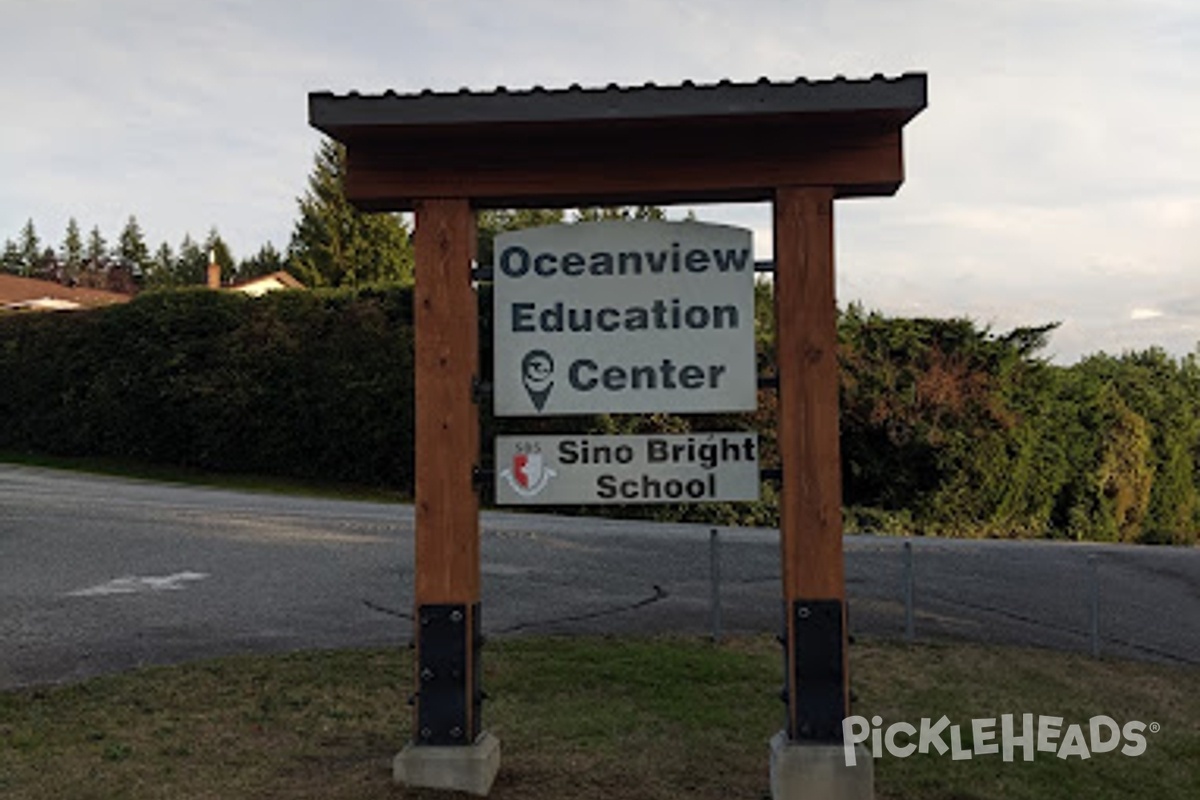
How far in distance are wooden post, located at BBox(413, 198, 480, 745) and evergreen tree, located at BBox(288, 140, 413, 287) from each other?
40009 millimetres

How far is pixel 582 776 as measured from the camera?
16.6 feet

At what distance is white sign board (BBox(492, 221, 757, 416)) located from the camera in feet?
15.8

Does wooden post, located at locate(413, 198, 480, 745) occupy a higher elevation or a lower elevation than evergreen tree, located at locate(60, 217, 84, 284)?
lower

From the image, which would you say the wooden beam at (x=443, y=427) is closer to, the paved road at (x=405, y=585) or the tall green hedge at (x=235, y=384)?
the paved road at (x=405, y=585)

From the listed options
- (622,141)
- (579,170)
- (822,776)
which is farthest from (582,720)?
(622,141)

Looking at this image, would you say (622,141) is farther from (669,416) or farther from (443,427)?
(669,416)

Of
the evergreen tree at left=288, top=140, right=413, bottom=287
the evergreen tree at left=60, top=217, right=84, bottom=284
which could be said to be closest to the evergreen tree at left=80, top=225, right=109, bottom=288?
the evergreen tree at left=60, top=217, right=84, bottom=284

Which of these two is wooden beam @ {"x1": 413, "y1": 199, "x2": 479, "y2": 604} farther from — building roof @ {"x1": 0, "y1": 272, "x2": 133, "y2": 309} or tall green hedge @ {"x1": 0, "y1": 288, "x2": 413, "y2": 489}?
building roof @ {"x1": 0, "y1": 272, "x2": 133, "y2": 309}

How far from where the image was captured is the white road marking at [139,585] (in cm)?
982

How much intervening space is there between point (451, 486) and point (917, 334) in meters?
18.3

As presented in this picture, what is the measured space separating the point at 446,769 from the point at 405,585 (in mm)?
5843

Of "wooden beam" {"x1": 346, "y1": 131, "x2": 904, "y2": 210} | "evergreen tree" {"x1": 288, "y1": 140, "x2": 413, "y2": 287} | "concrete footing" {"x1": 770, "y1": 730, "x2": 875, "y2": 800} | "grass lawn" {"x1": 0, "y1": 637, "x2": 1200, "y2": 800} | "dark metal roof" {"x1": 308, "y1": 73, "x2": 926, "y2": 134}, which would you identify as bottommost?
"grass lawn" {"x1": 0, "y1": 637, "x2": 1200, "y2": 800}

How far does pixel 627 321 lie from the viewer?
15.9ft

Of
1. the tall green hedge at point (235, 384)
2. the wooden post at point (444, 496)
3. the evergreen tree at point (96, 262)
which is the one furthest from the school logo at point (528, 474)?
the evergreen tree at point (96, 262)
